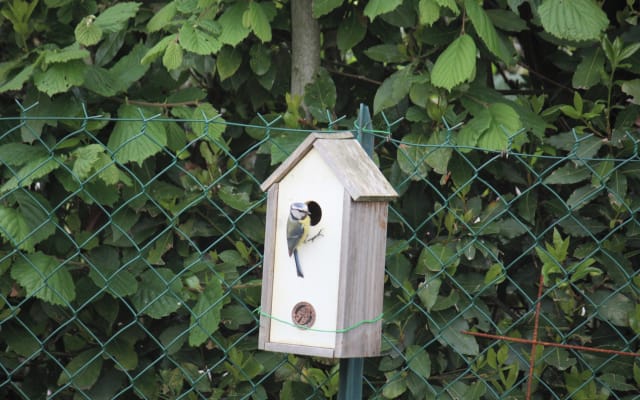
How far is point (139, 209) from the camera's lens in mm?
2527

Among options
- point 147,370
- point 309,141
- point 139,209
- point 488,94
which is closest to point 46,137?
point 139,209

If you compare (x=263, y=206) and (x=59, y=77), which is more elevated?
(x=59, y=77)

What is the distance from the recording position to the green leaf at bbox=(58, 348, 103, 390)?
250 cm

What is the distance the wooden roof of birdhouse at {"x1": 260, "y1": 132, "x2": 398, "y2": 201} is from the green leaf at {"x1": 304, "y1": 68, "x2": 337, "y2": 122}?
2.33 feet

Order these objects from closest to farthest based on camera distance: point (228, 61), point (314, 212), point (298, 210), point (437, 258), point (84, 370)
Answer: point (298, 210), point (314, 212), point (437, 258), point (84, 370), point (228, 61)

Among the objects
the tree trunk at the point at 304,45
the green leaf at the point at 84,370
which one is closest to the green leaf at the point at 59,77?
the tree trunk at the point at 304,45

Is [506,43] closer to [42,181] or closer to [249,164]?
[249,164]

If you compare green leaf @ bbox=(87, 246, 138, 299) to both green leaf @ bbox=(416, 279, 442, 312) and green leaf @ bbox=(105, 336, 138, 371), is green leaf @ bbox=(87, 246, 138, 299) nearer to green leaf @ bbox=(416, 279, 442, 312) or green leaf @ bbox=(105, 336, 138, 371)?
green leaf @ bbox=(105, 336, 138, 371)

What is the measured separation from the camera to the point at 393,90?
2.54 m

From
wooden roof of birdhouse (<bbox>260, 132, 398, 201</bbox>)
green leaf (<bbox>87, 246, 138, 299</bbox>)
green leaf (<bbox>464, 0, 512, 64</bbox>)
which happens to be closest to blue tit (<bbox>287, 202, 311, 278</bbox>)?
wooden roof of birdhouse (<bbox>260, 132, 398, 201</bbox>)

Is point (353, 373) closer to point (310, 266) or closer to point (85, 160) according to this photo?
point (310, 266)

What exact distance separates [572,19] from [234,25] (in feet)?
3.30

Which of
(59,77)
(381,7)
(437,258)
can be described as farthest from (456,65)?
(59,77)

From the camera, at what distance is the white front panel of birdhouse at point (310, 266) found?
5.93 feet
